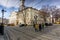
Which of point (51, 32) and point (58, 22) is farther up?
point (58, 22)

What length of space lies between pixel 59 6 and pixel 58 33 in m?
3.60

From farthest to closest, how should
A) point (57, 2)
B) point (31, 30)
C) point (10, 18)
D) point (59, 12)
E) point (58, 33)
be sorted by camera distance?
point (31, 30), point (10, 18), point (58, 33), point (57, 2), point (59, 12)

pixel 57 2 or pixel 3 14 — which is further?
pixel 3 14

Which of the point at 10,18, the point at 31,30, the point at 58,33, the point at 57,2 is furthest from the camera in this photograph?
the point at 31,30

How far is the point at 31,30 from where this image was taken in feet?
36.7

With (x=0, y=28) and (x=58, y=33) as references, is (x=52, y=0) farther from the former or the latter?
(x=0, y=28)

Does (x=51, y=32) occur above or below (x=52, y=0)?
below

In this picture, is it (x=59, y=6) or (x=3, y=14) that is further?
(x=3, y=14)

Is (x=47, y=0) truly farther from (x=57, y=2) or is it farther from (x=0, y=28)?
(x=0, y=28)

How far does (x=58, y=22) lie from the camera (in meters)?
4.77

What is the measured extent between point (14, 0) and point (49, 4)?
346 centimetres

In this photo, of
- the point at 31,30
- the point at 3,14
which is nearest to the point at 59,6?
the point at 31,30

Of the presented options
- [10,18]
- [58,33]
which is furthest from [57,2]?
[10,18]

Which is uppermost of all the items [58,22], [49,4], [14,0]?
[14,0]
